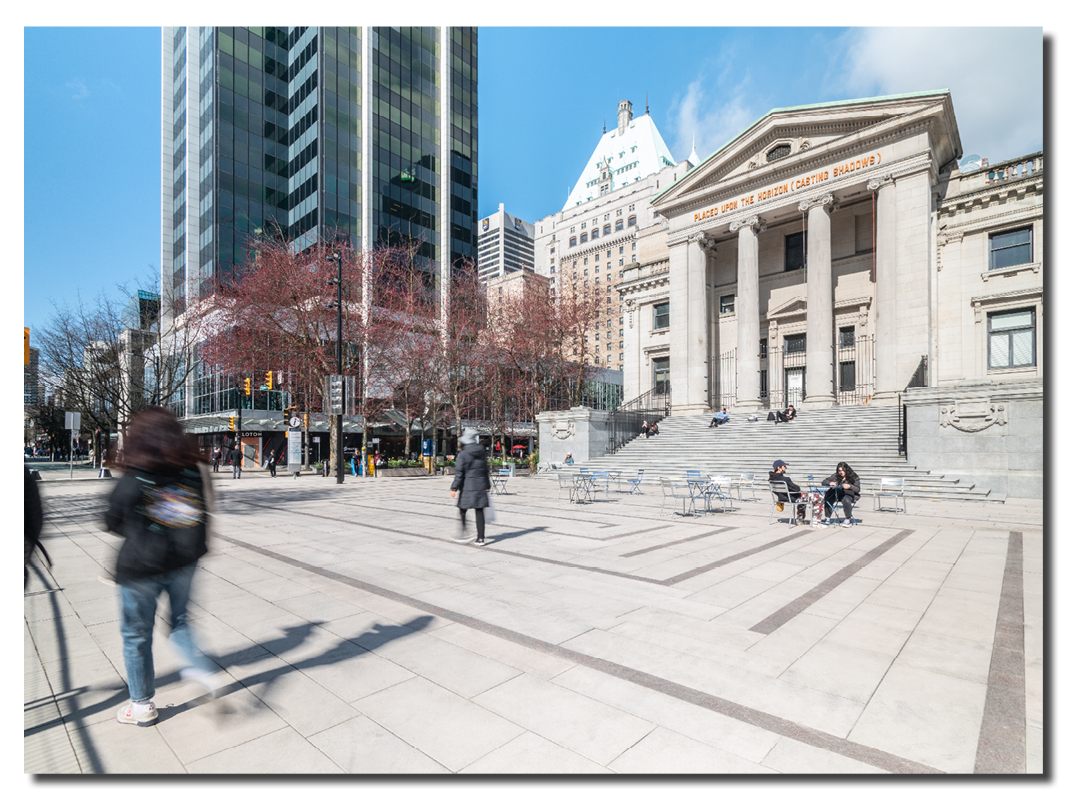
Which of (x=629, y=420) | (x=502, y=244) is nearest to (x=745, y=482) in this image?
(x=629, y=420)

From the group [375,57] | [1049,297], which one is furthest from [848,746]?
[375,57]

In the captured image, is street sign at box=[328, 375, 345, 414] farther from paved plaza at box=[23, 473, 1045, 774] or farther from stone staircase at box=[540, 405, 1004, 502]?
paved plaza at box=[23, 473, 1045, 774]

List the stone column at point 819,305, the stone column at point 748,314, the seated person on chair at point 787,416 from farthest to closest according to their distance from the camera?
the stone column at point 748,314
the stone column at point 819,305
the seated person on chair at point 787,416

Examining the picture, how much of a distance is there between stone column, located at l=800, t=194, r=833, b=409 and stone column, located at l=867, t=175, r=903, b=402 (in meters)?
2.08

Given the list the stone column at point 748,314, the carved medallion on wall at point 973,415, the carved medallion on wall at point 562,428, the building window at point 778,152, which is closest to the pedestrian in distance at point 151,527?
the carved medallion on wall at point 973,415

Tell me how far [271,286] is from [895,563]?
27702 mm

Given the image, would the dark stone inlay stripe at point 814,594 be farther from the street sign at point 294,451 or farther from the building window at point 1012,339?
the street sign at point 294,451

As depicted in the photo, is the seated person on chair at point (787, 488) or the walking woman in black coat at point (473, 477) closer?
the walking woman in black coat at point (473, 477)

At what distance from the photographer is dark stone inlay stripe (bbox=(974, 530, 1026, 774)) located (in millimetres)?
2934

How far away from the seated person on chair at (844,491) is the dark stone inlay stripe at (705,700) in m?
9.24

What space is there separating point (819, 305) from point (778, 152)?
29.4ft

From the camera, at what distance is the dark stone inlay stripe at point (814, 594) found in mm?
5027

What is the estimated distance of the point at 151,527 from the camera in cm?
304

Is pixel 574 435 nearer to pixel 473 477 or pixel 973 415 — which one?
pixel 973 415
